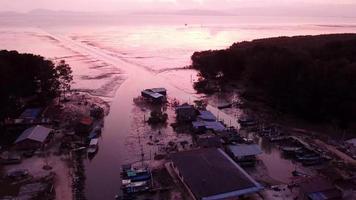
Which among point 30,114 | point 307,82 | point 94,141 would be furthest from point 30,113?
point 307,82

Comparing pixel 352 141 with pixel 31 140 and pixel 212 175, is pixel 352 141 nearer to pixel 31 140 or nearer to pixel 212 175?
pixel 212 175

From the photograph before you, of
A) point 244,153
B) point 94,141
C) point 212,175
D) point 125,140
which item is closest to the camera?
point 212,175

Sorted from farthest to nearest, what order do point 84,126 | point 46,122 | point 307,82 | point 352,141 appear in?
point 307,82, point 46,122, point 84,126, point 352,141

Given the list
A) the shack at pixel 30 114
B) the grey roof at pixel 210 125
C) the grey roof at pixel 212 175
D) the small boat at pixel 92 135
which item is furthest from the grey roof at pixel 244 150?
the shack at pixel 30 114

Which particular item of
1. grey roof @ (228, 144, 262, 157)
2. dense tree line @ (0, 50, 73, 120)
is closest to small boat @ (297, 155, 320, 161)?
grey roof @ (228, 144, 262, 157)

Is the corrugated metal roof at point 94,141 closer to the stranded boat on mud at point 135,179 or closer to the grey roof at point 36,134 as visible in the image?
the grey roof at point 36,134
